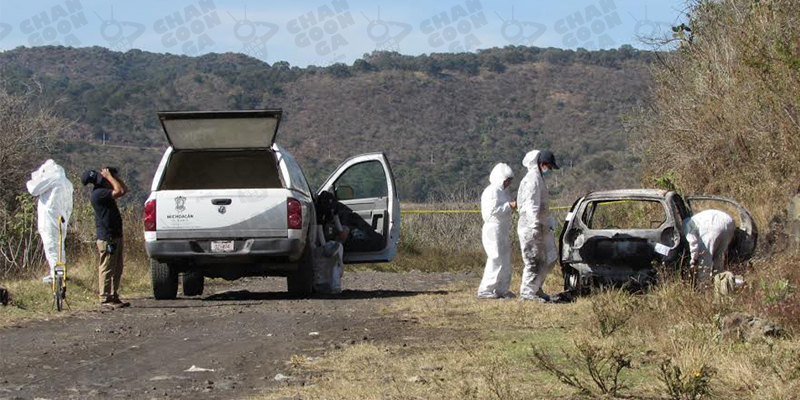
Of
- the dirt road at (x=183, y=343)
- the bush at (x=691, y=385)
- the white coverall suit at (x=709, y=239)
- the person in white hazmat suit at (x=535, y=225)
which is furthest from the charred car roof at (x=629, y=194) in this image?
the bush at (x=691, y=385)

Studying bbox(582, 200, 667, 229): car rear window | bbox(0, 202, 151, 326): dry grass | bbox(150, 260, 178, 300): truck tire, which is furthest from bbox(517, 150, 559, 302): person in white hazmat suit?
bbox(0, 202, 151, 326): dry grass

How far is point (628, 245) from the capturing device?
14820 millimetres

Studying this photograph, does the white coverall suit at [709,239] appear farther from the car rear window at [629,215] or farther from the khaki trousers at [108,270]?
the khaki trousers at [108,270]

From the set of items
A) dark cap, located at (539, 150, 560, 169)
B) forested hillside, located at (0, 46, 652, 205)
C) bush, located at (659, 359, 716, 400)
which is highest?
forested hillside, located at (0, 46, 652, 205)

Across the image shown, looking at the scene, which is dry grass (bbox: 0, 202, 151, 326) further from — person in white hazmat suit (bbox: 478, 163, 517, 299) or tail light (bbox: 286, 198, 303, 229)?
person in white hazmat suit (bbox: 478, 163, 517, 299)

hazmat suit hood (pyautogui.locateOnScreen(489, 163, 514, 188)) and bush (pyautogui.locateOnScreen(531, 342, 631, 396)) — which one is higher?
hazmat suit hood (pyautogui.locateOnScreen(489, 163, 514, 188))

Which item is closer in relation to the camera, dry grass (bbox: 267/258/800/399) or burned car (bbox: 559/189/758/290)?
dry grass (bbox: 267/258/800/399)

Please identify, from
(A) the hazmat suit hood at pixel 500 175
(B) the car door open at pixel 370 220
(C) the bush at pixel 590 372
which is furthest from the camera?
(B) the car door open at pixel 370 220

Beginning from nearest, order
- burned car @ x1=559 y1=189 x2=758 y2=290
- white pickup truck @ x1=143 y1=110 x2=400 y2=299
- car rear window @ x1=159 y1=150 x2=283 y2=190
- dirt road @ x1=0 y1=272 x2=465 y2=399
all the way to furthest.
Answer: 1. dirt road @ x1=0 y1=272 x2=465 y2=399
2. burned car @ x1=559 y1=189 x2=758 y2=290
3. white pickup truck @ x1=143 y1=110 x2=400 y2=299
4. car rear window @ x1=159 y1=150 x2=283 y2=190

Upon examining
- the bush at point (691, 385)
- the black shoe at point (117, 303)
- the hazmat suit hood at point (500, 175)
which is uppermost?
the hazmat suit hood at point (500, 175)

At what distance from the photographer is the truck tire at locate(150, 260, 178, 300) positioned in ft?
55.5

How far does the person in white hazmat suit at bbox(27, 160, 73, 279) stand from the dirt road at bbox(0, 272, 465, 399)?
50.4 inches

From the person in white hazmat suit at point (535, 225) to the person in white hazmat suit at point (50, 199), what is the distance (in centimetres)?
559

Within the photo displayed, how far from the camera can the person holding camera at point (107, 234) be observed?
1577 centimetres
